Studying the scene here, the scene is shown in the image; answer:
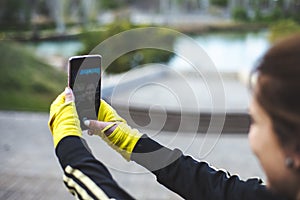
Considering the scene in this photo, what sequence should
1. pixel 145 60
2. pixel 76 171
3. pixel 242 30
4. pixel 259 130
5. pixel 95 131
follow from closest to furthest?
1. pixel 259 130
2. pixel 76 171
3. pixel 95 131
4. pixel 145 60
5. pixel 242 30

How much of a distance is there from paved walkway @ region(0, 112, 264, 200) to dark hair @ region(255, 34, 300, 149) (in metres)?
1.96

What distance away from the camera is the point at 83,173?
3.61 feet

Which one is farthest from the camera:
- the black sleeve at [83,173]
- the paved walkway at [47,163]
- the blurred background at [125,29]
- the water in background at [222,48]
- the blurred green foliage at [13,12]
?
the blurred green foliage at [13,12]

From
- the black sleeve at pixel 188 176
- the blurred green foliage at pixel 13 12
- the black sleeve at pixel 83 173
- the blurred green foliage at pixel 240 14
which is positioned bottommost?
the blurred green foliage at pixel 13 12

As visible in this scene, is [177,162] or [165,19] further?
[165,19]

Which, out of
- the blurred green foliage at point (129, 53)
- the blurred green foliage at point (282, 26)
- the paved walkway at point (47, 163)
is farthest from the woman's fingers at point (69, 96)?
the blurred green foliage at point (282, 26)

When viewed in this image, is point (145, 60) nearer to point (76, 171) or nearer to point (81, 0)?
point (81, 0)

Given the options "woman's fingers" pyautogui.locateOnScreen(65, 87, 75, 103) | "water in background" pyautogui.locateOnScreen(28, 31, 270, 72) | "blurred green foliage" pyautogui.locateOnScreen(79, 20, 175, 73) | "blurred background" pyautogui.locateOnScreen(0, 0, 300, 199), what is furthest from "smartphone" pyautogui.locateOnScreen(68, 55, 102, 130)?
"water in background" pyautogui.locateOnScreen(28, 31, 270, 72)

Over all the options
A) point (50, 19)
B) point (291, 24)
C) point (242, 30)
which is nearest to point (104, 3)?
point (50, 19)

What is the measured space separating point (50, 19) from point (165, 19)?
2.15 meters

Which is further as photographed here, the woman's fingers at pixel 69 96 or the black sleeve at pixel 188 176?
the black sleeve at pixel 188 176

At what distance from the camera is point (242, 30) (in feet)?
28.4

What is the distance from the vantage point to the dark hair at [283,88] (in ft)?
2.81

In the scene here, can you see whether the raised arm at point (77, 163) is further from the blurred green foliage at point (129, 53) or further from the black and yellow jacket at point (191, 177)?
the blurred green foliage at point (129, 53)
